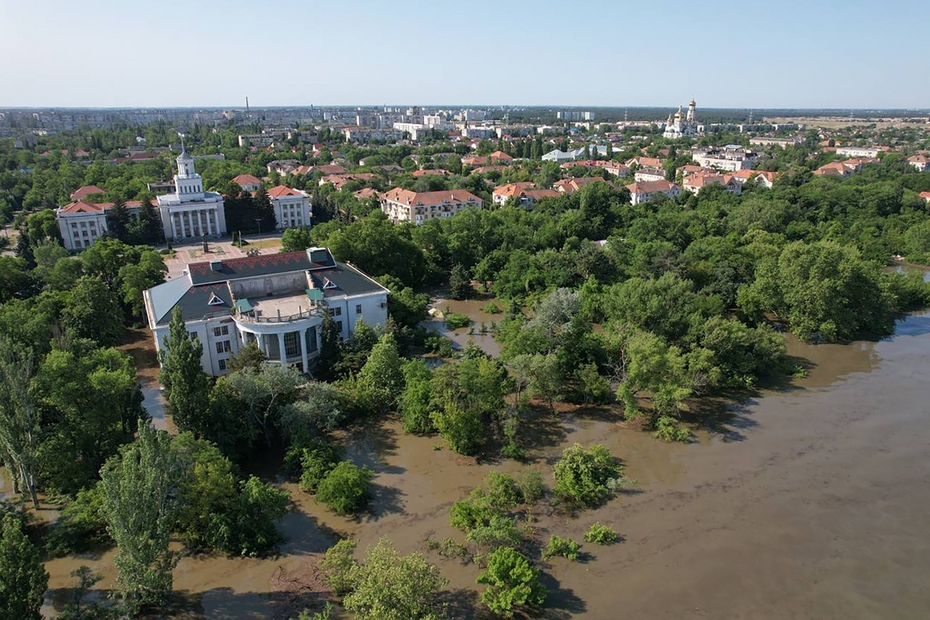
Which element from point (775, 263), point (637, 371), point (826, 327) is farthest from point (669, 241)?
point (637, 371)

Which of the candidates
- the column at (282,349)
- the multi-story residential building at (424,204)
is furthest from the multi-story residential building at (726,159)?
the column at (282,349)

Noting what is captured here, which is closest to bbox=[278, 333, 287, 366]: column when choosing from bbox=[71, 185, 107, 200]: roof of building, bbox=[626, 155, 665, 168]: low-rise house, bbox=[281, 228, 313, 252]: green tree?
bbox=[281, 228, 313, 252]: green tree

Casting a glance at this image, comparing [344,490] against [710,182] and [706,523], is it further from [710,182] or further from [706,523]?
[710,182]

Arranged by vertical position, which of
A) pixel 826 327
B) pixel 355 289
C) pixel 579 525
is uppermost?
pixel 355 289

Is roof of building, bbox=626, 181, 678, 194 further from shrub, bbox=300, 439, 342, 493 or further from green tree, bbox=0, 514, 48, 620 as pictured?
green tree, bbox=0, 514, 48, 620

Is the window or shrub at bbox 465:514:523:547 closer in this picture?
shrub at bbox 465:514:523:547

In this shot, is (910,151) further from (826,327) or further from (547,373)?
(547,373)

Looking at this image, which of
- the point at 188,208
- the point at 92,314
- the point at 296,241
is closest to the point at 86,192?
the point at 188,208
